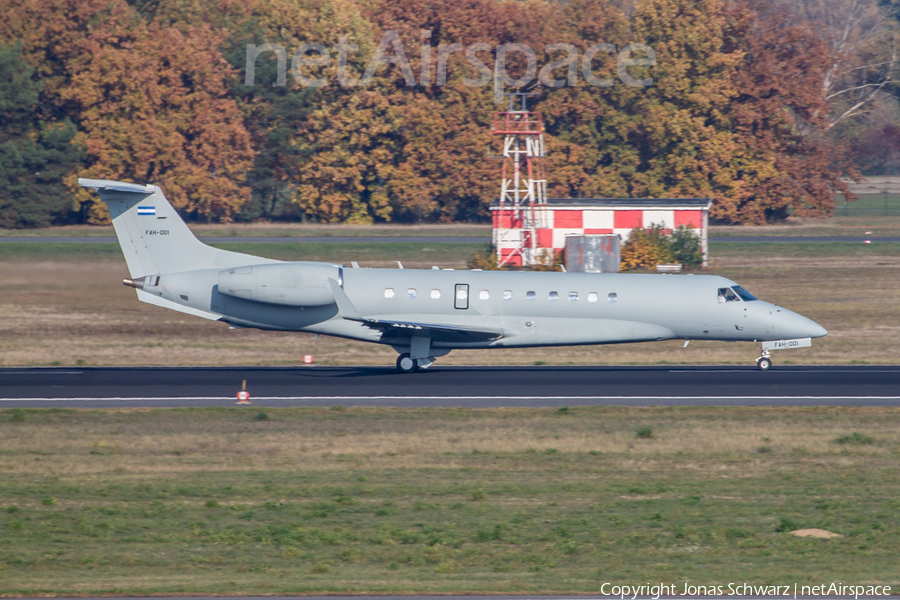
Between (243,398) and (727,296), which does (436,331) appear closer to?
(243,398)

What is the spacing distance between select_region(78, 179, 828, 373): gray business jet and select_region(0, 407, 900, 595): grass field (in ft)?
19.1

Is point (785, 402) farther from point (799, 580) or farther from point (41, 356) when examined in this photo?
point (41, 356)

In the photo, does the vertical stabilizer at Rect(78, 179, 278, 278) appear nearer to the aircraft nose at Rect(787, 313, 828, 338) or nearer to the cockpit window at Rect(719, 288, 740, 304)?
the cockpit window at Rect(719, 288, 740, 304)

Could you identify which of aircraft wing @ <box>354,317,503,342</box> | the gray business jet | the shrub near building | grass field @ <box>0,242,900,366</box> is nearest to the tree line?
the shrub near building

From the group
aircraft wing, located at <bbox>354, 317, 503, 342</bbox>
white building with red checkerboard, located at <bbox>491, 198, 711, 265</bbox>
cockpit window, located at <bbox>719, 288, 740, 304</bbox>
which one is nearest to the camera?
aircraft wing, located at <bbox>354, 317, 503, 342</bbox>

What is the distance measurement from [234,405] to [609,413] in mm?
8390

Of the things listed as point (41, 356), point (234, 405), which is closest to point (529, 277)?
Answer: point (234, 405)

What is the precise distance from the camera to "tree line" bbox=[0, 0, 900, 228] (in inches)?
2874

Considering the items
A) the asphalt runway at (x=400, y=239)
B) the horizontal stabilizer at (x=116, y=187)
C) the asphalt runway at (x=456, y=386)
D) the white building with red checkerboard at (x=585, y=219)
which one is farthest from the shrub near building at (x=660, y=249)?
the horizontal stabilizer at (x=116, y=187)

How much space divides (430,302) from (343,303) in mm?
2406

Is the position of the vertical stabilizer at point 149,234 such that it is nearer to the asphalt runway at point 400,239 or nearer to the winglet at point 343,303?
the winglet at point 343,303

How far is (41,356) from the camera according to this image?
31297mm

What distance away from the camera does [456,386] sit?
2577 cm

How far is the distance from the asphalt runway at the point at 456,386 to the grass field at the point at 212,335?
2.16 metres
